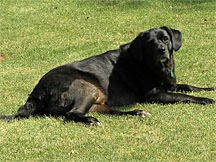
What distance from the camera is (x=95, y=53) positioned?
1095cm

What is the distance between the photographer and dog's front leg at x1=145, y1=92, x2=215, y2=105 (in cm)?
648

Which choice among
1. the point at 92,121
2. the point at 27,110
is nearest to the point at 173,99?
the point at 92,121

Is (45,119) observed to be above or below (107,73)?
below

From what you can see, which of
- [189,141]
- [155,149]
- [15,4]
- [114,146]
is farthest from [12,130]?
[15,4]

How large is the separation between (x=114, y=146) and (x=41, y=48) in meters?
7.62

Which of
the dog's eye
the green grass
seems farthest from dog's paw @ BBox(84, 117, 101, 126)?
the dog's eye

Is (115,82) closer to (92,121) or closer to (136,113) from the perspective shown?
(136,113)

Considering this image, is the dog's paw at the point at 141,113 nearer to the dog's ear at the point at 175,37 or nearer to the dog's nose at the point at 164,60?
the dog's nose at the point at 164,60

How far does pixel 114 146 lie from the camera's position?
5.05 metres

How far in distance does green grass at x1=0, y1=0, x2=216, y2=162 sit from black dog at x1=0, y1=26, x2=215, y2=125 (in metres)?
0.19

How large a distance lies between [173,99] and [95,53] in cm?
471

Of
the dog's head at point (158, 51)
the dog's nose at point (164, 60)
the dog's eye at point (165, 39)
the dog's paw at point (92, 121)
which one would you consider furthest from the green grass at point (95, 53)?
the dog's eye at point (165, 39)

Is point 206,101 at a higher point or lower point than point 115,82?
lower

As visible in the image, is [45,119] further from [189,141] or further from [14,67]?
[14,67]
